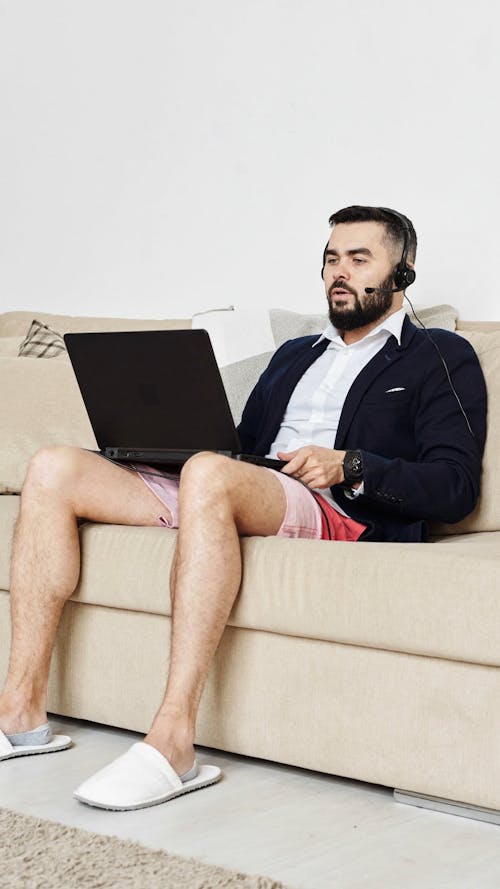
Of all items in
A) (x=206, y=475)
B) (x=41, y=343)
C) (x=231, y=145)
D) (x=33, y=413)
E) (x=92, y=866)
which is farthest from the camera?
(x=231, y=145)

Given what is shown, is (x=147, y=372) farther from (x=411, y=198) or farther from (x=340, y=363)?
(x=411, y=198)

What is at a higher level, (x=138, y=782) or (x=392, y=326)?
(x=392, y=326)

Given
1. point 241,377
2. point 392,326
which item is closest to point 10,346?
point 241,377

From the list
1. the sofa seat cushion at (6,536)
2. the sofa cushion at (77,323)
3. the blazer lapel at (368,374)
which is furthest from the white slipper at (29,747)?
the sofa cushion at (77,323)

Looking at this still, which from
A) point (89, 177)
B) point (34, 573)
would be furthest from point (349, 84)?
point (34, 573)

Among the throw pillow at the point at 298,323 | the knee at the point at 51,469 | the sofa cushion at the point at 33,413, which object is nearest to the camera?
the knee at the point at 51,469

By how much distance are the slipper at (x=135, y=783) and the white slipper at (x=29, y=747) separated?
0.89 ft

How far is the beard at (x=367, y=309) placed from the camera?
7.91 feet

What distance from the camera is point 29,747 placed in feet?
6.54

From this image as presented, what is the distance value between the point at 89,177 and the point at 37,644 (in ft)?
7.86

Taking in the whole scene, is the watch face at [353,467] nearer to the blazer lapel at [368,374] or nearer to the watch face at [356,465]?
the watch face at [356,465]

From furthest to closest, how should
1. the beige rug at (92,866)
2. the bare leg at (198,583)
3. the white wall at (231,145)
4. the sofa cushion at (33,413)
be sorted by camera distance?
the white wall at (231,145)
the sofa cushion at (33,413)
the bare leg at (198,583)
the beige rug at (92,866)

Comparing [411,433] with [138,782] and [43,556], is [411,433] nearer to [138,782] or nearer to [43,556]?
[43,556]

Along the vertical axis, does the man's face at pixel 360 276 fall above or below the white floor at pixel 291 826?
above
